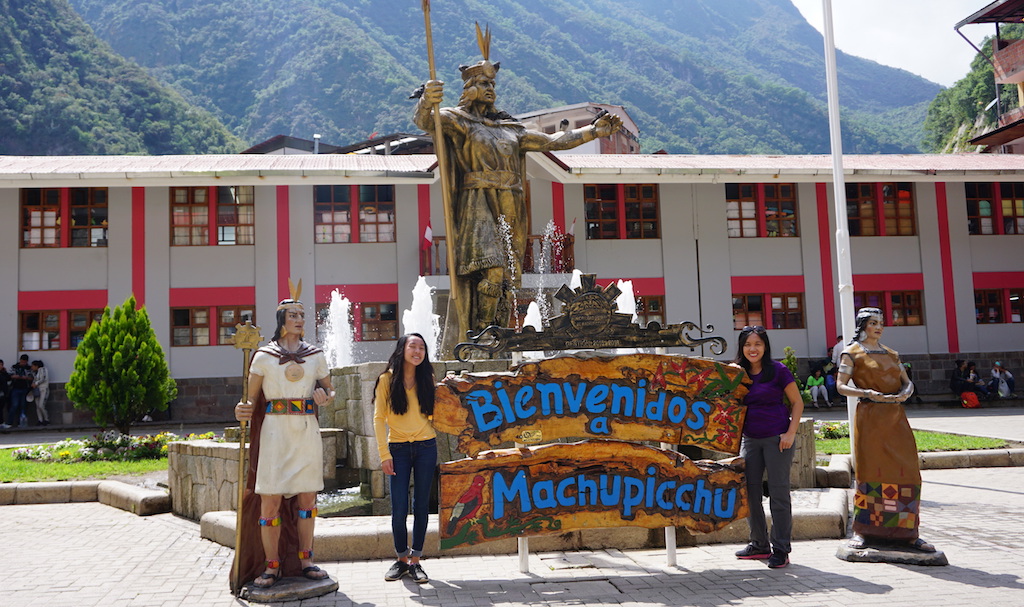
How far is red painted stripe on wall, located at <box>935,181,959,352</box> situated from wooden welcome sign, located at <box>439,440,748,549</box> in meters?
20.3

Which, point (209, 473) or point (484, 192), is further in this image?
point (484, 192)

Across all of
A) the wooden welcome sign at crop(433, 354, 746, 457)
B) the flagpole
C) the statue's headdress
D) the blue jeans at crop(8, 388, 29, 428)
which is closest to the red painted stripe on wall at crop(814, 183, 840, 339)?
the flagpole

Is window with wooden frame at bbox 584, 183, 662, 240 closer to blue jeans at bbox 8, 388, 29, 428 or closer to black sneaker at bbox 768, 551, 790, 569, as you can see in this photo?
blue jeans at bbox 8, 388, 29, 428

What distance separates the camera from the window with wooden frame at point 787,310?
2289 centimetres

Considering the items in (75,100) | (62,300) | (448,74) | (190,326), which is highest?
(448,74)

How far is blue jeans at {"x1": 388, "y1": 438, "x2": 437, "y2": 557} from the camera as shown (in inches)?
212

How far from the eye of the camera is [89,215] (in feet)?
69.1

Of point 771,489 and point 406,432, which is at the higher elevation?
point 406,432

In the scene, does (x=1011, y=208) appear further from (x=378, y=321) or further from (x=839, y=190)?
(x=378, y=321)

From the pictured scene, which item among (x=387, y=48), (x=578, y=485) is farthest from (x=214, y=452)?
(x=387, y=48)

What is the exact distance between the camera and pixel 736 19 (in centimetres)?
13988

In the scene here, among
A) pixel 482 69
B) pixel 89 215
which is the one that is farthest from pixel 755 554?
pixel 89 215

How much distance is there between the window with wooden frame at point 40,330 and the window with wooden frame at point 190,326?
8.85ft

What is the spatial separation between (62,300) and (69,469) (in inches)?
454
